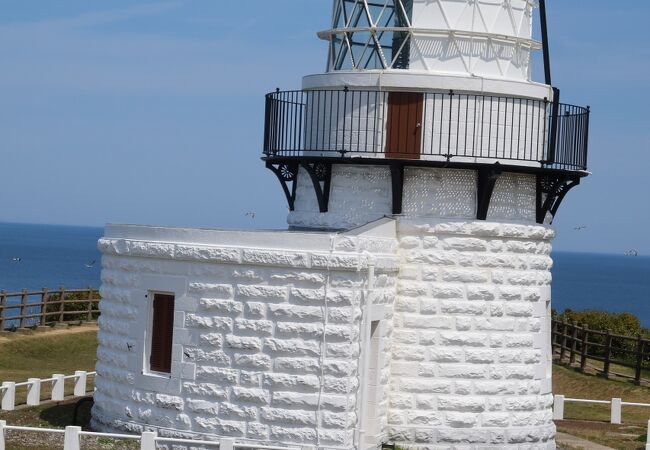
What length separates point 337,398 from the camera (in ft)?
58.8

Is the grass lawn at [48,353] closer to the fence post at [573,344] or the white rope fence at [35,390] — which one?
the white rope fence at [35,390]

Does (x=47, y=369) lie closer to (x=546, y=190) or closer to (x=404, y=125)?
(x=404, y=125)

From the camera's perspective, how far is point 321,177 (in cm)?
2064

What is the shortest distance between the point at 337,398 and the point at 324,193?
162 inches

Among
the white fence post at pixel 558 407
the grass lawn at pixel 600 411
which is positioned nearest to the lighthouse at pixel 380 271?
the grass lawn at pixel 600 411

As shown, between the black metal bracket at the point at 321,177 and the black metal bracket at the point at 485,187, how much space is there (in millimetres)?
2419

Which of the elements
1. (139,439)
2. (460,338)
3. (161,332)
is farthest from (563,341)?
(139,439)

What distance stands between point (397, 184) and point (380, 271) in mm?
1704

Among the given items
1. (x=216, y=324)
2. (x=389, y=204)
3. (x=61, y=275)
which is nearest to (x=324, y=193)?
(x=389, y=204)

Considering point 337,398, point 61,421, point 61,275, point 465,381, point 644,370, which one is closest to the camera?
point 337,398

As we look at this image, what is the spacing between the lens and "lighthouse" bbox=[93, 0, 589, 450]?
1809 centimetres

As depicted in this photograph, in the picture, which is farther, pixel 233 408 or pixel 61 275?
pixel 61 275

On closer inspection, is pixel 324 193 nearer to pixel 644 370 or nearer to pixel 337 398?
pixel 337 398

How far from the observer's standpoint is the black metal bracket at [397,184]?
1989 cm
